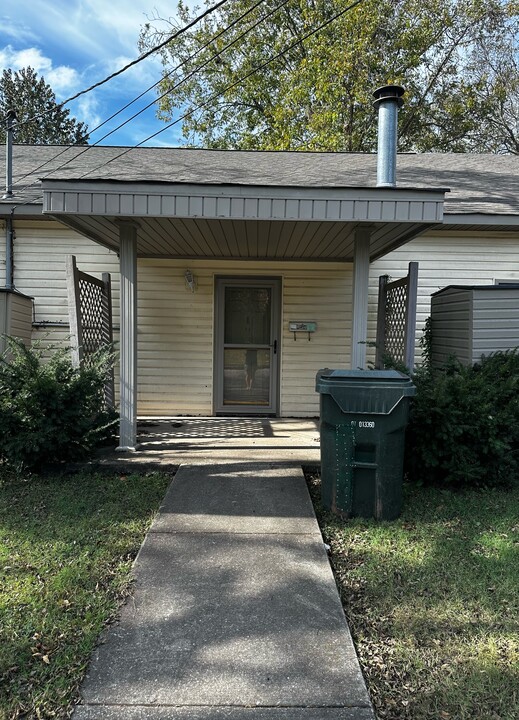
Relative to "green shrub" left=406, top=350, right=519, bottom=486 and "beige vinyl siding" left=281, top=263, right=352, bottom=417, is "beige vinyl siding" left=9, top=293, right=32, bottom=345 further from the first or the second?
"green shrub" left=406, top=350, right=519, bottom=486

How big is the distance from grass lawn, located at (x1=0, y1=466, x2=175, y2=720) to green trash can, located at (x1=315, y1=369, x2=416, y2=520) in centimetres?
149

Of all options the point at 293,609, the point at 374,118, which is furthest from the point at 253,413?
the point at 374,118

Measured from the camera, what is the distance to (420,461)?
4.19 metres

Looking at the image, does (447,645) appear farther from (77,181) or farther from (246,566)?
(77,181)

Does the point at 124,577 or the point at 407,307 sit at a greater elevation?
the point at 407,307

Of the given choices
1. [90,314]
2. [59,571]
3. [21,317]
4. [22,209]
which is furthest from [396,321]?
[22,209]

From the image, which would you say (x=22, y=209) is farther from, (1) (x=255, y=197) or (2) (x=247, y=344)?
(1) (x=255, y=197)

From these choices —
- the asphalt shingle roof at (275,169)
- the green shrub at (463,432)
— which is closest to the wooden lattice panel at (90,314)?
the asphalt shingle roof at (275,169)

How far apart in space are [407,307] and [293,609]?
3600 millimetres

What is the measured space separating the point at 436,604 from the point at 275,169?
6636 mm

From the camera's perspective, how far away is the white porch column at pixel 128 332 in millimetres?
4844

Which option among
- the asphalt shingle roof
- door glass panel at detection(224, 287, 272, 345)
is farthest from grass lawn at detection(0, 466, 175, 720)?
the asphalt shingle roof

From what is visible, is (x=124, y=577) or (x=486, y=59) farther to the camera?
(x=486, y=59)

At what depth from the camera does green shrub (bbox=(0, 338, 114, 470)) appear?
4.15m
